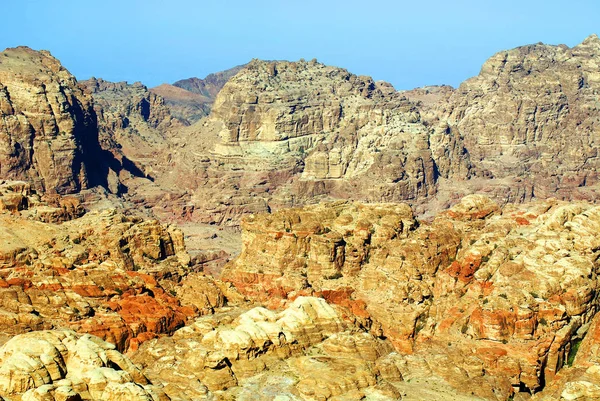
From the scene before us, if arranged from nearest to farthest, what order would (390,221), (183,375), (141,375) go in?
(141,375) < (183,375) < (390,221)

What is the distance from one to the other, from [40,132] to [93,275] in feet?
349

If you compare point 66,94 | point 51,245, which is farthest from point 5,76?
point 51,245

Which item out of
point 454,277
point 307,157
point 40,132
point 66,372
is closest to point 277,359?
point 66,372

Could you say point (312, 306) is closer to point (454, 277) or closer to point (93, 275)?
point (454, 277)

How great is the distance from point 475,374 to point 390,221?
77.3 ft

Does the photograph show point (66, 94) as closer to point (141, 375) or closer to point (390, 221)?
point (390, 221)

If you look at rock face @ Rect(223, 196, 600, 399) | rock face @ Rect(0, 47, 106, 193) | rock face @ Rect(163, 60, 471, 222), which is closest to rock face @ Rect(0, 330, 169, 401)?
rock face @ Rect(223, 196, 600, 399)

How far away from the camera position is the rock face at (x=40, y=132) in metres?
158

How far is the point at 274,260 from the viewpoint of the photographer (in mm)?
74750

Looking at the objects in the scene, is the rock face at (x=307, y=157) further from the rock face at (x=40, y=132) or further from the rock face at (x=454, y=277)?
the rock face at (x=454, y=277)

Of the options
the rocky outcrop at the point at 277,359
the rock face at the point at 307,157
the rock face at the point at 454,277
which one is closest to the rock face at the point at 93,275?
the rocky outcrop at the point at 277,359

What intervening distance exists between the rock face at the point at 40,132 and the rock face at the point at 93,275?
76.0 metres

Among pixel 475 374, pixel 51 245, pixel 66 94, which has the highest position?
pixel 66 94

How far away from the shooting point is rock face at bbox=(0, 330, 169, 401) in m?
39.2
